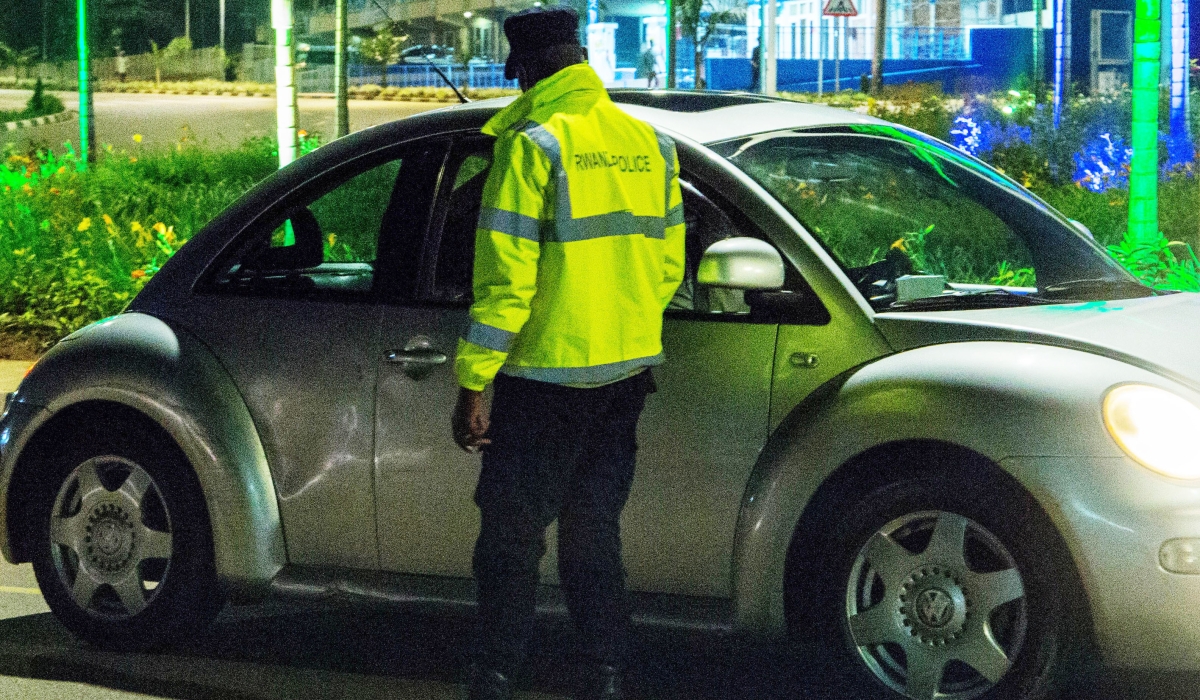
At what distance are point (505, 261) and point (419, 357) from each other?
0.90 meters

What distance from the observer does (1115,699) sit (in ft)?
15.3

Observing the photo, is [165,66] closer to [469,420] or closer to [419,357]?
[419,357]

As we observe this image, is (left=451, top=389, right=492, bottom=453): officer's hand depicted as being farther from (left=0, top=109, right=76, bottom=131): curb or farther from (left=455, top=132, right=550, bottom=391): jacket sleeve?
(left=0, top=109, right=76, bottom=131): curb

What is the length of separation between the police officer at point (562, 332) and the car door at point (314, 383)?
0.76 m

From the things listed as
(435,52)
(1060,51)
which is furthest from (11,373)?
(435,52)

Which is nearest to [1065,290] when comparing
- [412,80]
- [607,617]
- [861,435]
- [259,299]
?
[861,435]

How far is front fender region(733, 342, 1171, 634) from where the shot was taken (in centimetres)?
414

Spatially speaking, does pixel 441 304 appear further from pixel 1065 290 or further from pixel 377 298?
pixel 1065 290

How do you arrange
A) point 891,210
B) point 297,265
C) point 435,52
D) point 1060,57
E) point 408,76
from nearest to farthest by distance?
point 297,265 < point 891,210 < point 1060,57 < point 408,76 < point 435,52

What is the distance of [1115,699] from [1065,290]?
46.3 inches

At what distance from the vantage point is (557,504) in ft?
14.2

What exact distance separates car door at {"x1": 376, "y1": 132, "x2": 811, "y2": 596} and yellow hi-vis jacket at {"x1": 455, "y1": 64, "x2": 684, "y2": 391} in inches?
10.5

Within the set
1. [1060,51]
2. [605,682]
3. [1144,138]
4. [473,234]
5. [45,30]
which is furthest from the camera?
[45,30]

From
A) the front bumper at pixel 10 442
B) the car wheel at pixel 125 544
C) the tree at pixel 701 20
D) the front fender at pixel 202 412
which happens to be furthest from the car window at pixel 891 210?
the tree at pixel 701 20
